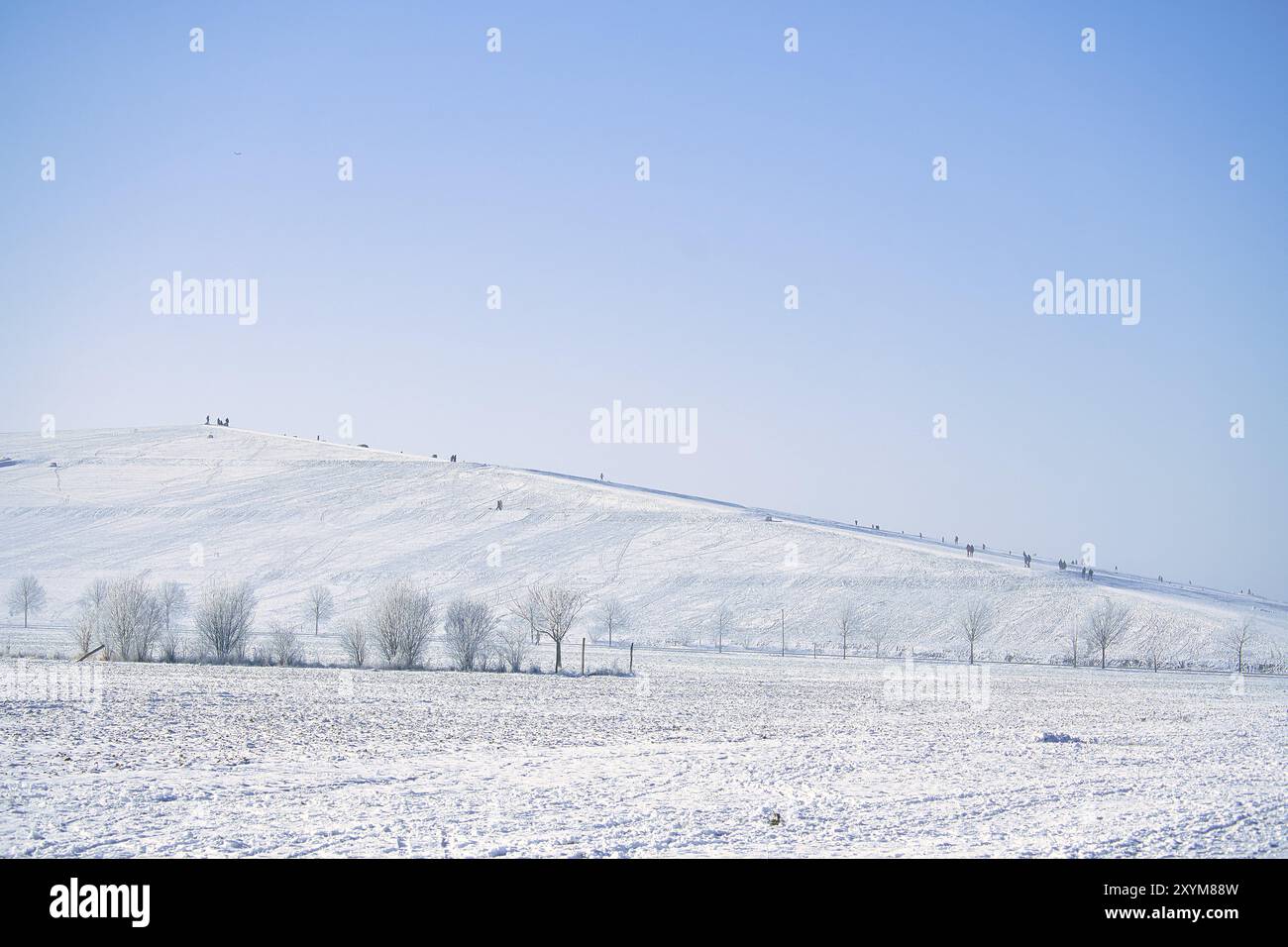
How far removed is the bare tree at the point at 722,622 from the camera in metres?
83.1

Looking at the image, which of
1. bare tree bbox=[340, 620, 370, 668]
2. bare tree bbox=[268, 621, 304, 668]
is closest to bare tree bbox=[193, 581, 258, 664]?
bare tree bbox=[268, 621, 304, 668]

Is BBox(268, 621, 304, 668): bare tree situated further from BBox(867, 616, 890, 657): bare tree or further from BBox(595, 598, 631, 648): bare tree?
BBox(867, 616, 890, 657): bare tree

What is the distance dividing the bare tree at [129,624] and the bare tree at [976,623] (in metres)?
54.5

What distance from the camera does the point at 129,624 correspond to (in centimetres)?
4988

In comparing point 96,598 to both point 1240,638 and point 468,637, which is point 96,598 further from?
point 1240,638

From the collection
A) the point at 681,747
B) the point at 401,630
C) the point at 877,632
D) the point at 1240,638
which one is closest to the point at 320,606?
the point at 401,630

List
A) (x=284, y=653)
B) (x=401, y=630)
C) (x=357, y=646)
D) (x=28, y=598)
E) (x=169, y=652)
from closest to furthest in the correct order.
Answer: (x=169, y=652) < (x=284, y=653) < (x=357, y=646) < (x=401, y=630) < (x=28, y=598)

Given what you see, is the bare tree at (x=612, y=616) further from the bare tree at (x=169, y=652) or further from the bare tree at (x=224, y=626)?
the bare tree at (x=169, y=652)

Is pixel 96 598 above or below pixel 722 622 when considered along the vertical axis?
above

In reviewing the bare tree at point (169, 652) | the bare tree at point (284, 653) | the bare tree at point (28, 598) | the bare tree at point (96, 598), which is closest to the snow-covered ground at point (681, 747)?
the bare tree at point (28, 598)

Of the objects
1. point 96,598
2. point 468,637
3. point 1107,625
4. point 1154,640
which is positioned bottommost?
point 1154,640

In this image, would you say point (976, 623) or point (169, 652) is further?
point (976, 623)

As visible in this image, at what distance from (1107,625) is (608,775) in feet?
236
